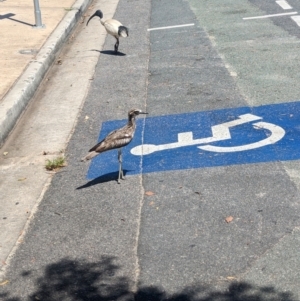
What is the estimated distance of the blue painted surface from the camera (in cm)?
870

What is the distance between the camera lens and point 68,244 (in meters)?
6.98

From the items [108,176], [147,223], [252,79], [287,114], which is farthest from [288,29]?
[147,223]

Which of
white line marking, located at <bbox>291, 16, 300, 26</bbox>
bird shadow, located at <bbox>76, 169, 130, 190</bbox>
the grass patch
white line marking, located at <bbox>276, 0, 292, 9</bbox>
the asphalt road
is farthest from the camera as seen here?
white line marking, located at <bbox>276, 0, 292, 9</bbox>

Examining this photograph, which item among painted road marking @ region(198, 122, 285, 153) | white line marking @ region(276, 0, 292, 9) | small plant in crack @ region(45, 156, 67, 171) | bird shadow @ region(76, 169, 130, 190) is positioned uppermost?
painted road marking @ region(198, 122, 285, 153)

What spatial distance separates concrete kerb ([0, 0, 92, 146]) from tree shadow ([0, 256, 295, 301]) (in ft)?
12.8

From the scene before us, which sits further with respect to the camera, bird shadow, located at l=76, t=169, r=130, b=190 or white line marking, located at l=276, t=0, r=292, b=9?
white line marking, located at l=276, t=0, r=292, b=9

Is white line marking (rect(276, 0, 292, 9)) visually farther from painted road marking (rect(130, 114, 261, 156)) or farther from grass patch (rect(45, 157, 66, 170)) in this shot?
grass patch (rect(45, 157, 66, 170))

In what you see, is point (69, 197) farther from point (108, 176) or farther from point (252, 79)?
point (252, 79)

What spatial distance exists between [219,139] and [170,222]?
242 cm

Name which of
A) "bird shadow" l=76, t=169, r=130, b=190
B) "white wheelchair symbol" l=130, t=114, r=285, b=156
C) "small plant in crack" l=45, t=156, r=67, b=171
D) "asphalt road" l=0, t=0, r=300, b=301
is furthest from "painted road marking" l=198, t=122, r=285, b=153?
"small plant in crack" l=45, t=156, r=67, b=171

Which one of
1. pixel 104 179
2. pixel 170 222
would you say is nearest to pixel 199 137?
pixel 104 179

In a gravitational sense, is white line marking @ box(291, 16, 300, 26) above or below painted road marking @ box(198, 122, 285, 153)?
below

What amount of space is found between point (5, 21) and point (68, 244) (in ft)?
40.2

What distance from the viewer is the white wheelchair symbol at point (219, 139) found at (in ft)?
29.8
